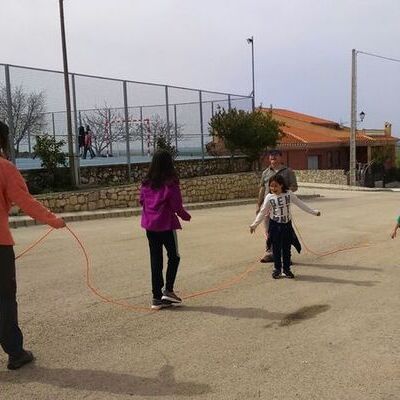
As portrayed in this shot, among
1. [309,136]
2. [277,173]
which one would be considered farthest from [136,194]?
[309,136]

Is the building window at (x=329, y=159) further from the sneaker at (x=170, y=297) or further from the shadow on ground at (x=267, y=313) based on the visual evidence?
the sneaker at (x=170, y=297)

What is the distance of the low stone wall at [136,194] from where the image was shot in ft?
53.2

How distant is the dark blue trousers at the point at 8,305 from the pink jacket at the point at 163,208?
1823 mm

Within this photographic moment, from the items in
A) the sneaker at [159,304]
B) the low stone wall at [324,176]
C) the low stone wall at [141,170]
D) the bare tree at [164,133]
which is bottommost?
the low stone wall at [324,176]

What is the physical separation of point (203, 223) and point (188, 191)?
6.30m

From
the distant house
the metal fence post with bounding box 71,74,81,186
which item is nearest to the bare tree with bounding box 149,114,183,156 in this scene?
the metal fence post with bounding box 71,74,81,186

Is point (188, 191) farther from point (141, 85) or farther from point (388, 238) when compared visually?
point (388, 238)

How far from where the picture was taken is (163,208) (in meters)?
5.95

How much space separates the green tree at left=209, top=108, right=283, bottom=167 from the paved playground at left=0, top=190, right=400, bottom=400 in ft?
47.7

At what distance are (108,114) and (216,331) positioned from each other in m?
14.8

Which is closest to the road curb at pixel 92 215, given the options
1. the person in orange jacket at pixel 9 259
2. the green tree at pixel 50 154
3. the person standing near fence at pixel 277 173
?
the green tree at pixel 50 154

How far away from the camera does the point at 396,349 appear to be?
4.74 meters

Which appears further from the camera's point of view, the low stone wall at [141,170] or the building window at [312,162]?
the building window at [312,162]

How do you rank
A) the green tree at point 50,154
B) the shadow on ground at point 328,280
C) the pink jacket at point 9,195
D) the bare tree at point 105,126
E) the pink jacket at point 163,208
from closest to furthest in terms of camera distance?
1. the pink jacket at point 9,195
2. the pink jacket at point 163,208
3. the shadow on ground at point 328,280
4. the green tree at point 50,154
5. the bare tree at point 105,126
